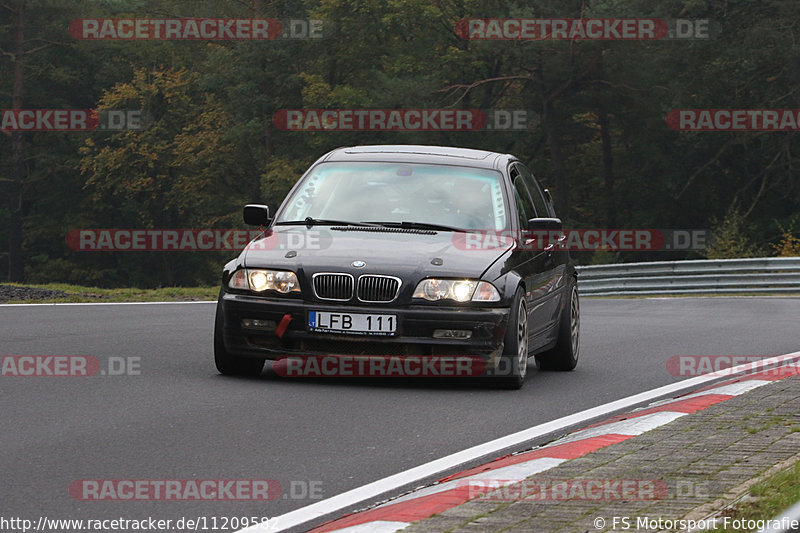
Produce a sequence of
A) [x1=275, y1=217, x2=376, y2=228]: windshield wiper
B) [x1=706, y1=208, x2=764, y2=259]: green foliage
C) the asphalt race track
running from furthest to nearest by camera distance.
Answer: [x1=706, y1=208, x2=764, y2=259]: green foliage, [x1=275, y1=217, x2=376, y2=228]: windshield wiper, the asphalt race track

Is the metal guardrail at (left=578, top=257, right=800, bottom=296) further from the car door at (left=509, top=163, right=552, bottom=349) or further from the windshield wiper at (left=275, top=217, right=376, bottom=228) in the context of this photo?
the windshield wiper at (left=275, top=217, right=376, bottom=228)

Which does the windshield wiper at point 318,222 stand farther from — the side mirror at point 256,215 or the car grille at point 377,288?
the car grille at point 377,288

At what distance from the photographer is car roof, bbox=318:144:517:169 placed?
11062mm

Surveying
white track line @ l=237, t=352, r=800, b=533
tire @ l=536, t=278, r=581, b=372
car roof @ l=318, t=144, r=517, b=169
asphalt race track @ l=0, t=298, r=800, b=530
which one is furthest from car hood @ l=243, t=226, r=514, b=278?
tire @ l=536, t=278, r=581, b=372

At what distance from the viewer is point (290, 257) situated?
9.71 meters

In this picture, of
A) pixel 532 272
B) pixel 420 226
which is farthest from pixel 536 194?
pixel 420 226

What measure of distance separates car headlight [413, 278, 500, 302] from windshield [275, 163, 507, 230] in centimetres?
96

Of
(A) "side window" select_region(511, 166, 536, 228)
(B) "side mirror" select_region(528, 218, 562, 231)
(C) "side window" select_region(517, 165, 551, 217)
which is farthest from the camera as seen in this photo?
(C) "side window" select_region(517, 165, 551, 217)

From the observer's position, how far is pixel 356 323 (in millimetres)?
9398

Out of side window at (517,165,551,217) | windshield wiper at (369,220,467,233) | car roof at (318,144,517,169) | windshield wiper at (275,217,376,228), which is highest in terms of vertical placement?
car roof at (318,144,517,169)

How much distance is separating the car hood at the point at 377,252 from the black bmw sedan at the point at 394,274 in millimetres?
10

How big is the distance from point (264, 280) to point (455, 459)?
3121 mm

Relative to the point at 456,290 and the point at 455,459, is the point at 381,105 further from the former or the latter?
the point at 455,459

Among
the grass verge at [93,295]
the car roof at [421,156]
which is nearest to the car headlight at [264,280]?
the car roof at [421,156]
